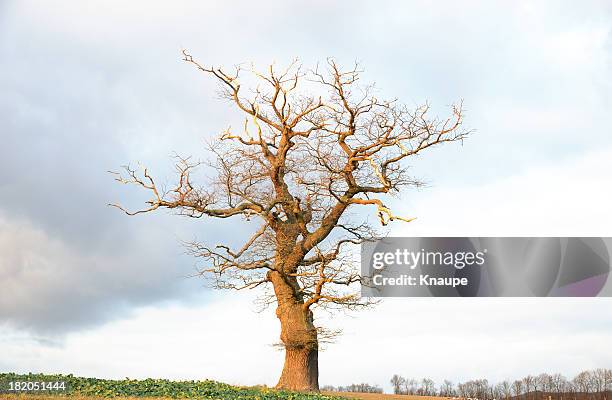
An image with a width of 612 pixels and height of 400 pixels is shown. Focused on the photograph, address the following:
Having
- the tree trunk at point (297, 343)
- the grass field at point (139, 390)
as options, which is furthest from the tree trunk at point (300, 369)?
the grass field at point (139, 390)

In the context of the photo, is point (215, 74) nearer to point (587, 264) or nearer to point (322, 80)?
point (322, 80)

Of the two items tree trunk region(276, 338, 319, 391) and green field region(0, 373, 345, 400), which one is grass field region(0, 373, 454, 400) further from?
tree trunk region(276, 338, 319, 391)

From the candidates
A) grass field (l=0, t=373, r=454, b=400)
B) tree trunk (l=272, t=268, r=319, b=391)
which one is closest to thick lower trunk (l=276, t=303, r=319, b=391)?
tree trunk (l=272, t=268, r=319, b=391)

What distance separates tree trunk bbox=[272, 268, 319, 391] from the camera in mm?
25672

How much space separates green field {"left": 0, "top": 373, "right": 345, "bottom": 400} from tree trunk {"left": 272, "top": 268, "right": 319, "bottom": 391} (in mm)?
2891

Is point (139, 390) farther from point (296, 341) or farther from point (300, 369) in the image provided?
point (300, 369)

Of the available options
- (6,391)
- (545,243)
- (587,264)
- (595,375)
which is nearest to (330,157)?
(545,243)

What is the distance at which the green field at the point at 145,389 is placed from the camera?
20.0 meters

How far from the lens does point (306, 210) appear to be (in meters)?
26.5

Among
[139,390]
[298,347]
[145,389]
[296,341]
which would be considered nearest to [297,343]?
[296,341]

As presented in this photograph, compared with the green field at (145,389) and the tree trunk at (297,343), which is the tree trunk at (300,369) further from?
the green field at (145,389)

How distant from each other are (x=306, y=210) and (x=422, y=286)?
16.6 ft

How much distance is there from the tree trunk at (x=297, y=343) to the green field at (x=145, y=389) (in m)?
2.89

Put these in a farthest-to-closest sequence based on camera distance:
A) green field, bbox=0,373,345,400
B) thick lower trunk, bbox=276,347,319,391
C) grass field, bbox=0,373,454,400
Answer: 1. thick lower trunk, bbox=276,347,319,391
2. green field, bbox=0,373,345,400
3. grass field, bbox=0,373,454,400
